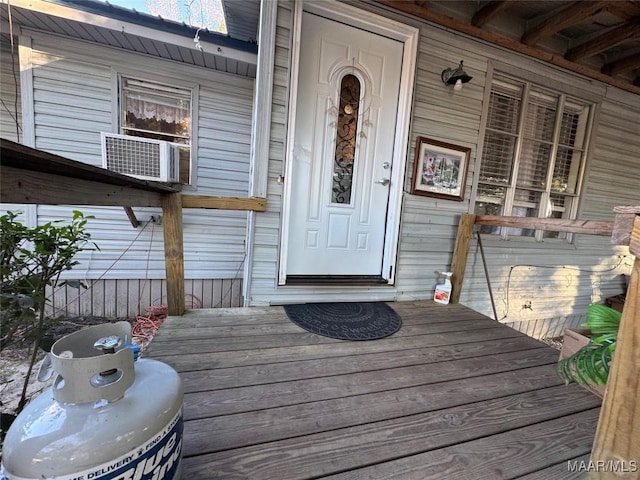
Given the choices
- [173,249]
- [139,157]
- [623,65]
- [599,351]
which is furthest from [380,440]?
[623,65]

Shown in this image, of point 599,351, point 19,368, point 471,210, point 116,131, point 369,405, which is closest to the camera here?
point 599,351

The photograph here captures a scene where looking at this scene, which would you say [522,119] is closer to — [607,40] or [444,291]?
[607,40]

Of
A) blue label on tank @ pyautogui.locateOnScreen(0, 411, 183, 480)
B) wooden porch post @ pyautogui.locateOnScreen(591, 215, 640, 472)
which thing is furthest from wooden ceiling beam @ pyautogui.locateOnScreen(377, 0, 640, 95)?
blue label on tank @ pyautogui.locateOnScreen(0, 411, 183, 480)

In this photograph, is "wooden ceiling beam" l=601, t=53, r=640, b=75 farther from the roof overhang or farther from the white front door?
the roof overhang

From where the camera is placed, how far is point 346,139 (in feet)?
8.60

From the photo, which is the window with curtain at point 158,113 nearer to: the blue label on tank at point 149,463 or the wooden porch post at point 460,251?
the wooden porch post at point 460,251

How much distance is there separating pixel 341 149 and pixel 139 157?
2.20 meters

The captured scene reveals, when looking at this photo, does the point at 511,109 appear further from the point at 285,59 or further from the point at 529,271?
the point at 285,59

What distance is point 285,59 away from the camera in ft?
7.48

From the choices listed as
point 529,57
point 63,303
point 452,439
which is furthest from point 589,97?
point 63,303

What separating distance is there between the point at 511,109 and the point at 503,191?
0.89 metres

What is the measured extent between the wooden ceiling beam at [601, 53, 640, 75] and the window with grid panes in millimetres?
444

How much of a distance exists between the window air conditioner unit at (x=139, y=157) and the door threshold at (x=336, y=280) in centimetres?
192

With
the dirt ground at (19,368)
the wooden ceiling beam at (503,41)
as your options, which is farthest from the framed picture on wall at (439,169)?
the dirt ground at (19,368)
